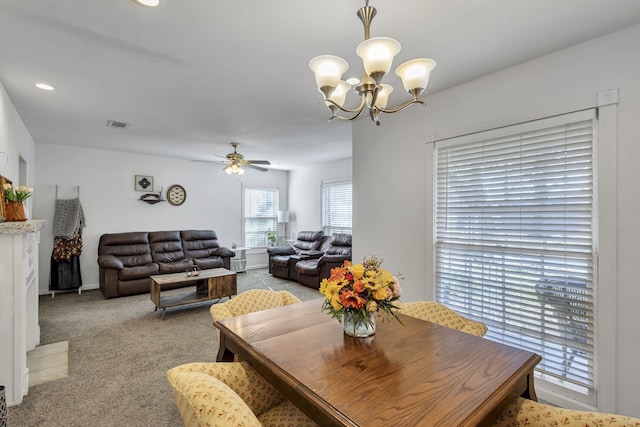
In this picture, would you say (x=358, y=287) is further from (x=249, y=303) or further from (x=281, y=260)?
(x=281, y=260)

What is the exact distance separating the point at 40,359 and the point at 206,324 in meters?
1.58

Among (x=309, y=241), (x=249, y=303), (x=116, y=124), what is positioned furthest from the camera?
(x=309, y=241)

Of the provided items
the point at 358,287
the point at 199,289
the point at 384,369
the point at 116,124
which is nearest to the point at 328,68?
the point at 358,287

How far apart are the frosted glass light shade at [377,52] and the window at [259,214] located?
6.64 metres

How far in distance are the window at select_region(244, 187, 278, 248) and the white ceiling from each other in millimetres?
4285

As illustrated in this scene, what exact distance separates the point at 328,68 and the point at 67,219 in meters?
5.91

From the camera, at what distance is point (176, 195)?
22.0 feet

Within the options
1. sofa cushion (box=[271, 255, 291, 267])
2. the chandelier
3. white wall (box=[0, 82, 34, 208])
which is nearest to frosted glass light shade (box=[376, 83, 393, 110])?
the chandelier

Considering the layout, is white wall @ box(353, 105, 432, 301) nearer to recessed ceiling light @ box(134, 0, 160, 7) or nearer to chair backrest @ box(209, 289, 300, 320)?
chair backrest @ box(209, 289, 300, 320)

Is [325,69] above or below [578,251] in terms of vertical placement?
above

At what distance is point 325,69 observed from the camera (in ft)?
5.17

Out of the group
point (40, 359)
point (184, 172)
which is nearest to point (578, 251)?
point (40, 359)

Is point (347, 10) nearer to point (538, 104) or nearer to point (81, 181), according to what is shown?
point (538, 104)

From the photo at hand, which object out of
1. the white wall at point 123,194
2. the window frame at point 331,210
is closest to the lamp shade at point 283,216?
the white wall at point 123,194
